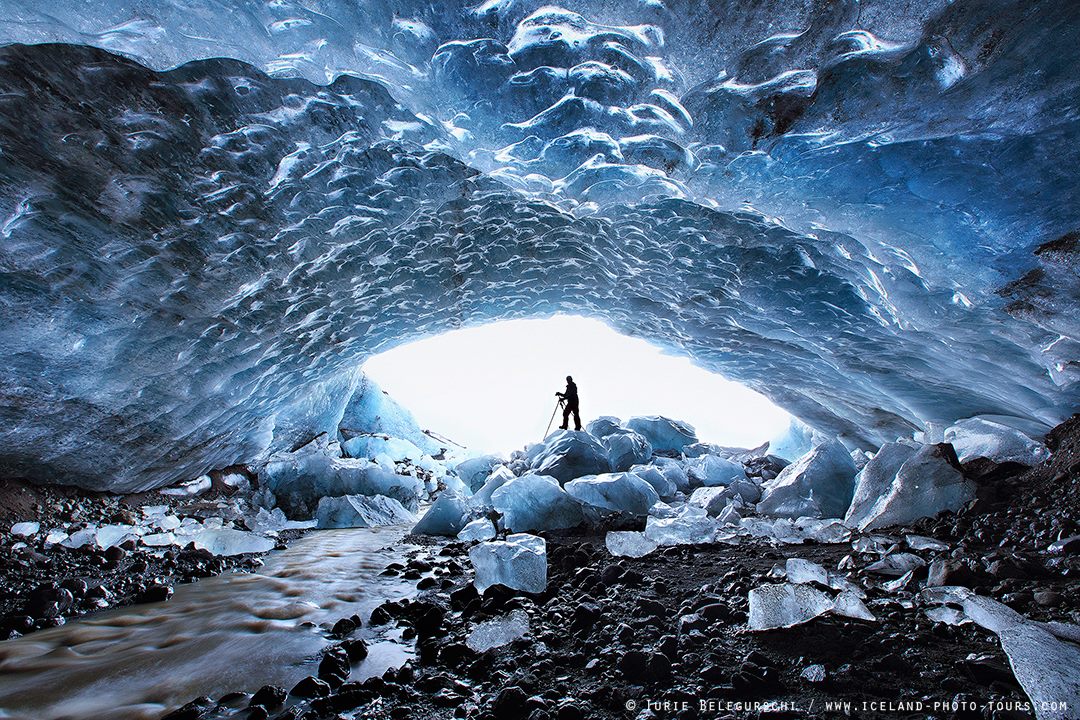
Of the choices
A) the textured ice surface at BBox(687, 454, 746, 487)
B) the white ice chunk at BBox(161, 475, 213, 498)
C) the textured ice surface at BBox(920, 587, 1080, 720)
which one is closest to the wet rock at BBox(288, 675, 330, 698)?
the textured ice surface at BBox(920, 587, 1080, 720)

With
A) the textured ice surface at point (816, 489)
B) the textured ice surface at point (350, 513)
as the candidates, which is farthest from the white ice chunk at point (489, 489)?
the textured ice surface at point (816, 489)

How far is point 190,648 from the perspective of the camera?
6.29ft

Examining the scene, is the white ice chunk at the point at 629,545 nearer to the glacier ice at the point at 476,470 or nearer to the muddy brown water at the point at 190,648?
the muddy brown water at the point at 190,648

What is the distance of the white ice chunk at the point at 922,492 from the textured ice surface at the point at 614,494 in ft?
5.37

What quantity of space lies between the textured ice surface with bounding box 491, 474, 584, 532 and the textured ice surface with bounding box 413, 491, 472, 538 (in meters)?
0.61

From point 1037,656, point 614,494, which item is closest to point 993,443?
point 614,494

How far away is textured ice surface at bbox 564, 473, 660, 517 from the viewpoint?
400 cm

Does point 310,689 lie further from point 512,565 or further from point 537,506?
point 537,506

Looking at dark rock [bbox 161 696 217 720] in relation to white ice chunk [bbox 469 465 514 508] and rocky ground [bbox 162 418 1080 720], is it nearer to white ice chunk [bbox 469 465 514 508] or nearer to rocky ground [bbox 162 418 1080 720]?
rocky ground [bbox 162 418 1080 720]

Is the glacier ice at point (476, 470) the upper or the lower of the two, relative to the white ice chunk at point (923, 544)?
upper

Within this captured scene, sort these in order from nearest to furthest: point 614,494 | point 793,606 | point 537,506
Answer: point 793,606, point 537,506, point 614,494

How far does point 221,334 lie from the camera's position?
3.78 metres

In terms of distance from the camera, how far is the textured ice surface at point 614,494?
4004 mm

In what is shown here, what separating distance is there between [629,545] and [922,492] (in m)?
2.02
